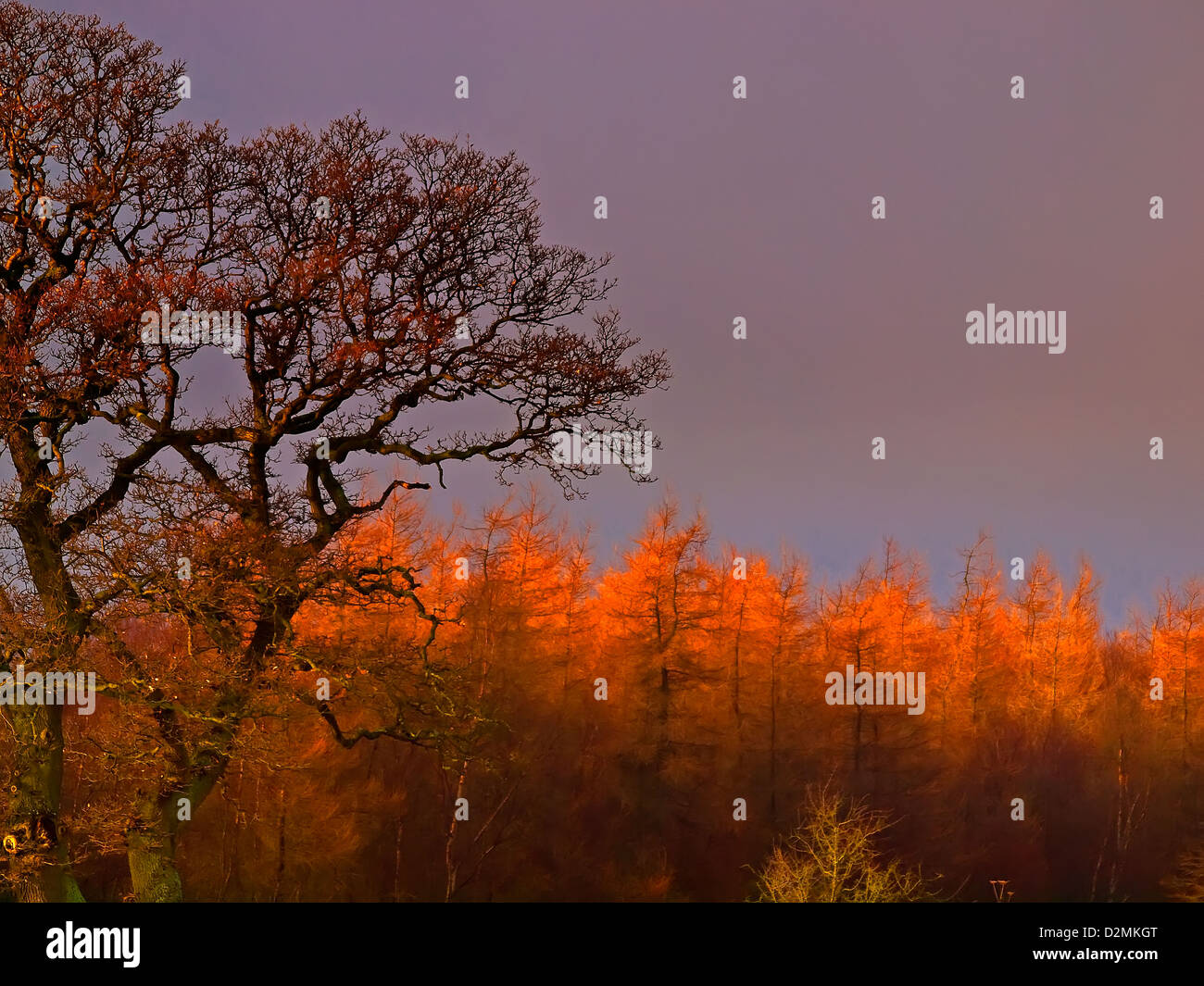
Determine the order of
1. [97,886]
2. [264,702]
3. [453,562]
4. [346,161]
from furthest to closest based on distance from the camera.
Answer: [453,562] < [97,886] < [346,161] < [264,702]

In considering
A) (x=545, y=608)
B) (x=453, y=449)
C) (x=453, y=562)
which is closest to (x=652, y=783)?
(x=545, y=608)

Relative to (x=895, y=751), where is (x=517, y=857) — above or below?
below

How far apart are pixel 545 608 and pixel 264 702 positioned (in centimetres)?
2337

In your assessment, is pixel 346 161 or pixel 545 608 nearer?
pixel 346 161

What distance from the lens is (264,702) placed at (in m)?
18.0

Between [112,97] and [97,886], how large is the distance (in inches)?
971

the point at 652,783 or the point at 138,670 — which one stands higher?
the point at 138,670

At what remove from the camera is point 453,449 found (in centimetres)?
2050

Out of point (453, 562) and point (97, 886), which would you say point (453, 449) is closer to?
point (453, 562)

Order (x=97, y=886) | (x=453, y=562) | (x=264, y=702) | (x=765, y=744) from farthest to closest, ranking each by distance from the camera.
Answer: (x=765, y=744) → (x=453, y=562) → (x=97, y=886) → (x=264, y=702)

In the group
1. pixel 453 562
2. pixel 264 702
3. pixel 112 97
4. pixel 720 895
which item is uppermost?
pixel 112 97

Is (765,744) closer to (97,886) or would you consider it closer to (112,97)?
(97,886)

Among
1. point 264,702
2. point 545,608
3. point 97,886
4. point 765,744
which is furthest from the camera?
point 765,744

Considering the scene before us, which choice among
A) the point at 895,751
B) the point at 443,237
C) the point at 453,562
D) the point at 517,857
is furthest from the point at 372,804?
the point at 443,237
